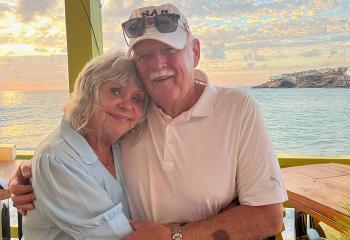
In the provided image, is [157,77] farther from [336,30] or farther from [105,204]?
[336,30]

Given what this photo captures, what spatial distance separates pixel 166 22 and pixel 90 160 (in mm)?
586

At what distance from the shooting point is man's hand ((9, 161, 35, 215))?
1481mm

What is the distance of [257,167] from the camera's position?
150 centimetres

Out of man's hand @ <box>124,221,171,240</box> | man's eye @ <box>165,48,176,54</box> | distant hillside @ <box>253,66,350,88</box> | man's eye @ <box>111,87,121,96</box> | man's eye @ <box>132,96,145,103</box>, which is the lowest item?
man's hand @ <box>124,221,171,240</box>

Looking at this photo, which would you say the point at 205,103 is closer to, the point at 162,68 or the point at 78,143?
the point at 162,68

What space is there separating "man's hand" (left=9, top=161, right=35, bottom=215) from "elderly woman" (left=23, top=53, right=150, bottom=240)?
39mm

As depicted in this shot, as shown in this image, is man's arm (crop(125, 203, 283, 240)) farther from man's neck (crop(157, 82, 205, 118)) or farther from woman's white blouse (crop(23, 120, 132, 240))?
man's neck (crop(157, 82, 205, 118))

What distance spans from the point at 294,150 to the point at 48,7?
215 cm

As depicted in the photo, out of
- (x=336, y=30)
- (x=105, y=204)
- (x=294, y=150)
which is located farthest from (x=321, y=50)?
(x=105, y=204)

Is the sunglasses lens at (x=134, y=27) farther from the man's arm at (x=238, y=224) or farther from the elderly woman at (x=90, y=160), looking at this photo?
the man's arm at (x=238, y=224)

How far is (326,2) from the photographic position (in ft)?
9.78

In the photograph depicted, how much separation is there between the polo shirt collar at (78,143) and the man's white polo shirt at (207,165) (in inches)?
8.4

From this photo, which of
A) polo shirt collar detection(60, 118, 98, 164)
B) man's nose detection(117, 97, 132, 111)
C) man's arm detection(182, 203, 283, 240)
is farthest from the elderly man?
polo shirt collar detection(60, 118, 98, 164)

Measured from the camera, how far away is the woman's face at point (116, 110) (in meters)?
1.50
